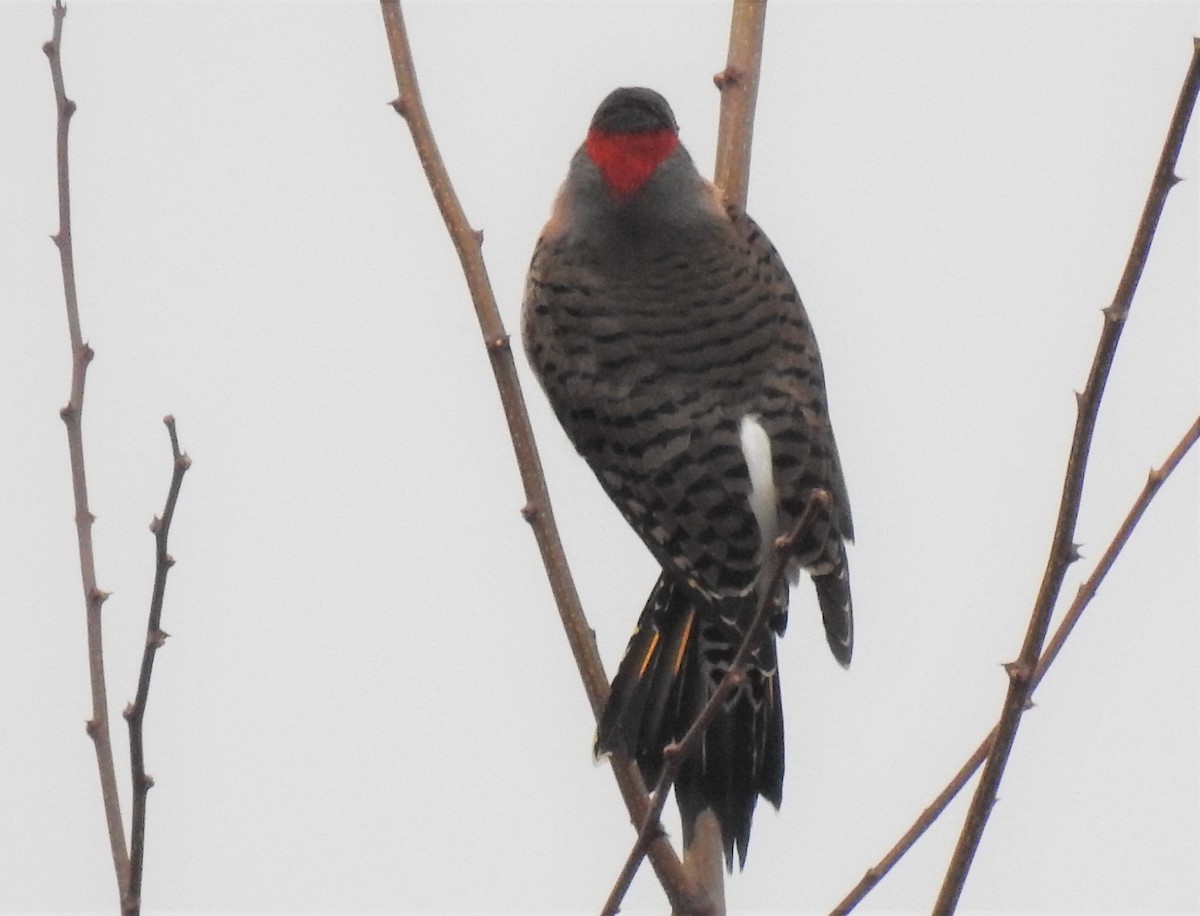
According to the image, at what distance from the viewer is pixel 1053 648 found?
2.25 metres

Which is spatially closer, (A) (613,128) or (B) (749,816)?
(B) (749,816)

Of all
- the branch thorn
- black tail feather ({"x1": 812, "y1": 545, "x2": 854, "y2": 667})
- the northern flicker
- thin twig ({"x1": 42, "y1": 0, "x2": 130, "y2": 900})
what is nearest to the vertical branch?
the branch thorn

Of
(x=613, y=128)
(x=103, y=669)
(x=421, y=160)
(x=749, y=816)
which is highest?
(x=613, y=128)

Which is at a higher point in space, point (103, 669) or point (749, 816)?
point (103, 669)

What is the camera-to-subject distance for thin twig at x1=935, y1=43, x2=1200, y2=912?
1.93 meters

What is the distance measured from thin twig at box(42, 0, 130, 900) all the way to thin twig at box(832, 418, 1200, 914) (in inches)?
34.0

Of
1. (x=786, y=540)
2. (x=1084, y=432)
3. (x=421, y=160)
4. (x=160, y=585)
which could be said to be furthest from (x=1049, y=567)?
(x=421, y=160)

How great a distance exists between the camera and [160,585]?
187 centimetres

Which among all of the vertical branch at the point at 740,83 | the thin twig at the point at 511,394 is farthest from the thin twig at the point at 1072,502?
the vertical branch at the point at 740,83

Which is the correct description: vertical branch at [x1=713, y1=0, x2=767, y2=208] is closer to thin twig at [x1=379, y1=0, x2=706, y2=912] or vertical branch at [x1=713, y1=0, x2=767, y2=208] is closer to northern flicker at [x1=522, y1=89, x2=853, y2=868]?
northern flicker at [x1=522, y1=89, x2=853, y2=868]

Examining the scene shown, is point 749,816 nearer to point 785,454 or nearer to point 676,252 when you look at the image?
point 785,454

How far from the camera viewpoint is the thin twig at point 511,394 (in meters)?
2.58

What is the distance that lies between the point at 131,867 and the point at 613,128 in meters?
2.40

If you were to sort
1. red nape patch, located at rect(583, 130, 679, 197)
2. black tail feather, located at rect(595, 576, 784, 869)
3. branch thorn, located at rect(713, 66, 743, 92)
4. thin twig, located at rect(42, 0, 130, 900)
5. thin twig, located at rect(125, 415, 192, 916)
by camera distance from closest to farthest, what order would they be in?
thin twig, located at rect(125, 415, 192, 916) < thin twig, located at rect(42, 0, 130, 900) < black tail feather, located at rect(595, 576, 784, 869) < branch thorn, located at rect(713, 66, 743, 92) < red nape patch, located at rect(583, 130, 679, 197)
